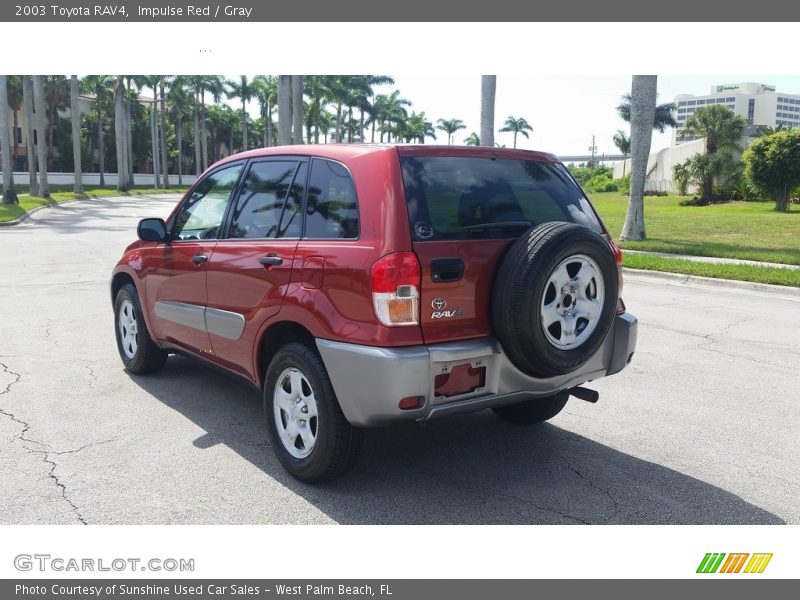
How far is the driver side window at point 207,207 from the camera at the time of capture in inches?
201

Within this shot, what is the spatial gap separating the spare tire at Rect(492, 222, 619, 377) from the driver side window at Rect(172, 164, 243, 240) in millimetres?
2231

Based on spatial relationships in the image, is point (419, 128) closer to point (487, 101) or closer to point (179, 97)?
point (179, 97)

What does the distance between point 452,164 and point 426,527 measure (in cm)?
194

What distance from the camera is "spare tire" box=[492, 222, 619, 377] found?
12.2 ft

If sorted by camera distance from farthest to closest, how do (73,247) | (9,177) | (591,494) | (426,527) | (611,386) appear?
1. (9,177)
2. (73,247)
3. (611,386)
4. (591,494)
5. (426,527)

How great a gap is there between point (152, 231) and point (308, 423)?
2273 mm

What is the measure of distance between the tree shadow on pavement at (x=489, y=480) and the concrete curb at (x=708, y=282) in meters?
8.34

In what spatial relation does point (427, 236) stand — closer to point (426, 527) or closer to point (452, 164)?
point (452, 164)

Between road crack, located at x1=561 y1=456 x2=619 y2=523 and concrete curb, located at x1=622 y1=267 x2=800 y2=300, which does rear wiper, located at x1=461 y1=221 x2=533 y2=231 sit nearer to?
road crack, located at x1=561 y1=456 x2=619 y2=523

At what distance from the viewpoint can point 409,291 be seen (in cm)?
363

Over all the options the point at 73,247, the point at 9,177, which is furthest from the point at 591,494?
→ the point at 9,177

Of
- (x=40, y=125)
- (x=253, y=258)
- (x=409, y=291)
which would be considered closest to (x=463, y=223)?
(x=409, y=291)

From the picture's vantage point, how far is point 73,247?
1772cm

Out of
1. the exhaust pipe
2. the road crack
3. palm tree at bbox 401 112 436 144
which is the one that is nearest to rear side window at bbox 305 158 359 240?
the exhaust pipe
